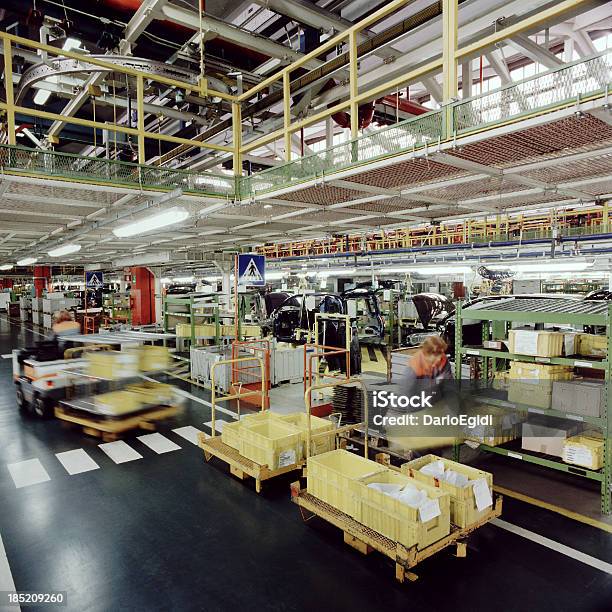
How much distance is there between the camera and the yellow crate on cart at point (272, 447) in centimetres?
603

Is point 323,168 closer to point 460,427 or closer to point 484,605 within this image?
point 460,427

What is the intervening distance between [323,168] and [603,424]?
4780mm

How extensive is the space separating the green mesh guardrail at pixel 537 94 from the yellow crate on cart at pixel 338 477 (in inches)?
156

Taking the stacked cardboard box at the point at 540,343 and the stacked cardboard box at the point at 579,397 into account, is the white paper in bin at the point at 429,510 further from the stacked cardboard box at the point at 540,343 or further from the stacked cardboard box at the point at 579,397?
the stacked cardboard box at the point at 540,343

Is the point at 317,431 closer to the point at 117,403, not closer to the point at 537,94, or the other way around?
the point at 117,403

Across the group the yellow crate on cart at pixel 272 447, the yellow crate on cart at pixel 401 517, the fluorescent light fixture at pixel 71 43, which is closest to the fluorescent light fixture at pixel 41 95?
the fluorescent light fixture at pixel 71 43

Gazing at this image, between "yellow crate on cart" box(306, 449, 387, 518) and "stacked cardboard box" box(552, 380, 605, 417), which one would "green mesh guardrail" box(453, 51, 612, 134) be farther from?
"yellow crate on cart" box(306, 449, 387, 518)

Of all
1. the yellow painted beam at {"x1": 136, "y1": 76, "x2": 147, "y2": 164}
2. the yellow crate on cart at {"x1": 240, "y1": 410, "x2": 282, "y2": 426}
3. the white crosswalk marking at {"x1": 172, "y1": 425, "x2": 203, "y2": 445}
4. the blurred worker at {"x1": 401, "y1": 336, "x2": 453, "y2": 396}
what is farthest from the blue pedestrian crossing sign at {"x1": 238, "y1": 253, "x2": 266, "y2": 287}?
the blurred worker at {"x1": 401, "y1": 336, "x2": 453, "y2": 396}

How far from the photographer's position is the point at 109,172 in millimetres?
6328

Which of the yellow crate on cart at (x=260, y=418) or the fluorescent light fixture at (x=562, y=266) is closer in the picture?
the yellow crate on cart at (x=260, y=418)

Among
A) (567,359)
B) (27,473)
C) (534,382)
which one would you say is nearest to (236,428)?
(27,473)

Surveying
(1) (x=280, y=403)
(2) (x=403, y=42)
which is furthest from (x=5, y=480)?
(2) (x=403, y=42)

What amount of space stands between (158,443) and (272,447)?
3113 millimetres

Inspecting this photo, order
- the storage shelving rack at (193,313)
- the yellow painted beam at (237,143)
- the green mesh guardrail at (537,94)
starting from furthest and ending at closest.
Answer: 1. the storage shelving rack at (193,313)
2. the yellow painted beam at (237,143)
3. the green mesh guardrail at (537,94)
